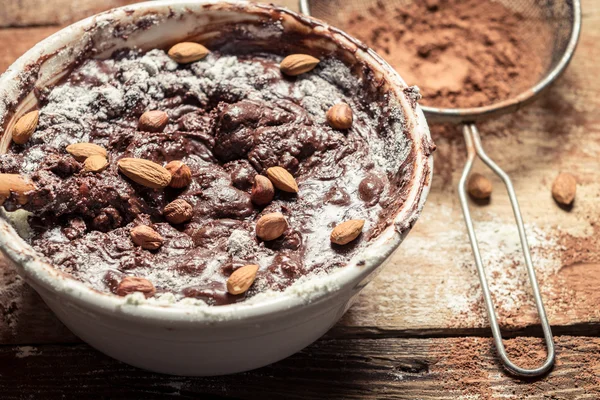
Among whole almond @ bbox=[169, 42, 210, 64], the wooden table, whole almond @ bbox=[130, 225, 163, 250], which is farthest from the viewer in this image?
whole almond @ bbox=[169, 42, 210, 64]

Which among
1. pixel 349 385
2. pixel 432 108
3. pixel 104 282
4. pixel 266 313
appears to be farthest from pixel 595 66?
pixel 104 282

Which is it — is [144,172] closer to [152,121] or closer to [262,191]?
[152,121]

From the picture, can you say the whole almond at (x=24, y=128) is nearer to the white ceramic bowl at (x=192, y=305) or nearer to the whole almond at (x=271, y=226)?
the white ceramic bowl at (x=192, y=305)

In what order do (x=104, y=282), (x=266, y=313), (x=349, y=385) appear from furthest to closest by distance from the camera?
1. (x=349, y=385)
2. (x=104, y=282)
3. (x=266, y=313)

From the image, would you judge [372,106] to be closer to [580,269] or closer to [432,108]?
[432,108]

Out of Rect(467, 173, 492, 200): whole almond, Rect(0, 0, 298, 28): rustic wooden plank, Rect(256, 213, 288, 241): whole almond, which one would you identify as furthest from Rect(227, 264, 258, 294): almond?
Rect(0, 0, 298, 28): rustic wooden plank

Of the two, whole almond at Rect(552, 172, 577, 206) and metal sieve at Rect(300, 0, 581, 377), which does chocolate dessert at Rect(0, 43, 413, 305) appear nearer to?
metal sieve at Rect(300, 0, 581, 377)

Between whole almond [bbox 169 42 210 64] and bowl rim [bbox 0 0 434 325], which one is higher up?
whole almond [bbox 169 42 210 64]
